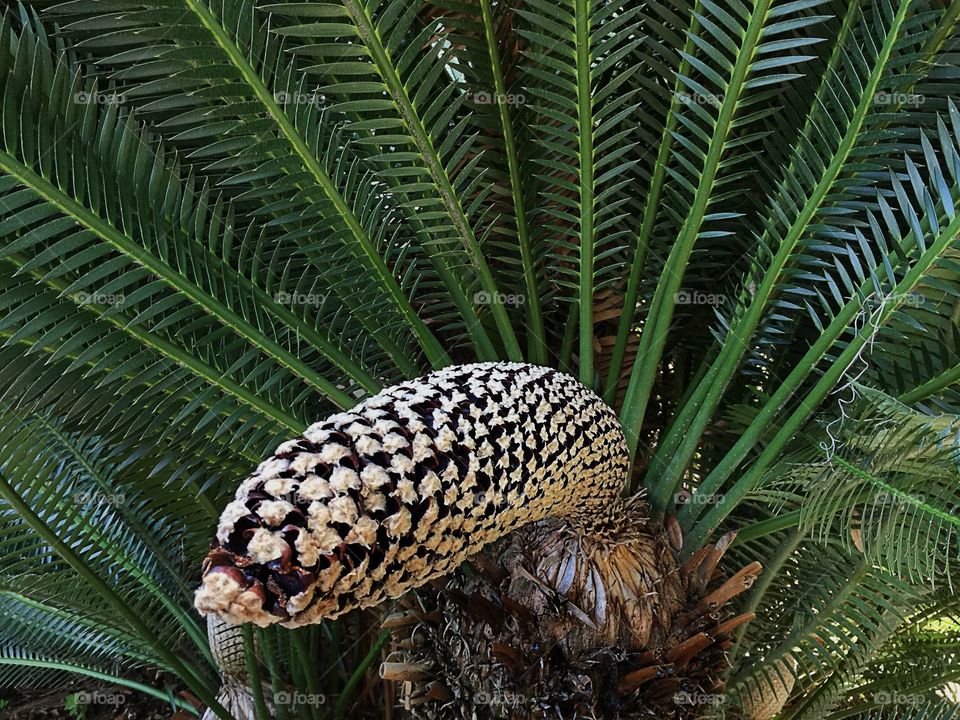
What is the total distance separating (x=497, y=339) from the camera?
58.7 inches

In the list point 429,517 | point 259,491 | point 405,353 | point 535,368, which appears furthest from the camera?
point 405,353

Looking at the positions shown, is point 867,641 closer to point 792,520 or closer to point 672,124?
point 792,520

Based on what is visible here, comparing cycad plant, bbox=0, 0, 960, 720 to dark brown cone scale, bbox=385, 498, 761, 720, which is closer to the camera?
cycad plant, bbox=0, 0, 960, 720

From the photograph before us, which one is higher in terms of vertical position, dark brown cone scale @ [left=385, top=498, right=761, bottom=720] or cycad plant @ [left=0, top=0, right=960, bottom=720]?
cycad plant @ [left=0, top=0, right=960, bottom=720]

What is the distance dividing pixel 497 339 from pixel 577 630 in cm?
59

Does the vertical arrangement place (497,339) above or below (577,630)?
above

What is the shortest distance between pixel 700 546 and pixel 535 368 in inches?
17.9

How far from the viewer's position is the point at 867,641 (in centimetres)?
134

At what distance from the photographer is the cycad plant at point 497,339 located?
0.91 m

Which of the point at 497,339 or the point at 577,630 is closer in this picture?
the point at 577,630

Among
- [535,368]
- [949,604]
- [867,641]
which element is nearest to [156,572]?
[535,368]

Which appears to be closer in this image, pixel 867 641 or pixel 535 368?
pixel 535 368

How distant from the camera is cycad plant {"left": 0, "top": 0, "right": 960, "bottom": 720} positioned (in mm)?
912

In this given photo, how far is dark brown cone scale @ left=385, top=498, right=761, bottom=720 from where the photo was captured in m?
1.10
